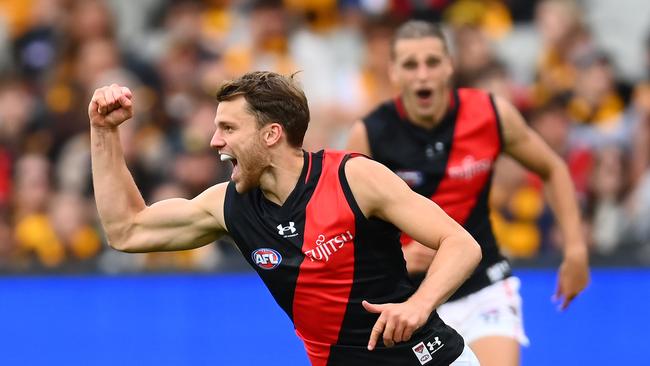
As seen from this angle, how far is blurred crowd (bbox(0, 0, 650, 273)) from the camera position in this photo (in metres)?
8.69

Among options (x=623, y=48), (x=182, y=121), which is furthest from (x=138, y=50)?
(x=623, y=48)

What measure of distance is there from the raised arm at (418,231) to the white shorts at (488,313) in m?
1.42

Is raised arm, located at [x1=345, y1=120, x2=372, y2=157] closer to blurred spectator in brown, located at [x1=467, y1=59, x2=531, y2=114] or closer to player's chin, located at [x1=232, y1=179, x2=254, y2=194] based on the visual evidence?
player's chin, located at [x1=232, y1=179, x2=254, y2=194]

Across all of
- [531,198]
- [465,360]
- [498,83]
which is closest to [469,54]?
[498,83]

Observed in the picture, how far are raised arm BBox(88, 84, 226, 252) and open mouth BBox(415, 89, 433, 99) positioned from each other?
4.68 ft

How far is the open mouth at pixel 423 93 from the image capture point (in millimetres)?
6031

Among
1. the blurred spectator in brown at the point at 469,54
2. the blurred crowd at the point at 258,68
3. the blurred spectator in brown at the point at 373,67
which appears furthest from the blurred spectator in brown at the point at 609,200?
the blurred spectator in brown at the point at 373,67

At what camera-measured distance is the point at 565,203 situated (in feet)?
20.7

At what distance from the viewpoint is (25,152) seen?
1012cm

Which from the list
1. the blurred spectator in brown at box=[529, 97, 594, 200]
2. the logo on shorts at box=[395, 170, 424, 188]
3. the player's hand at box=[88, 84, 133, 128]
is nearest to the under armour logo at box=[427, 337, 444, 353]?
the logo on shorts at box=[395, 170, 424, 188]

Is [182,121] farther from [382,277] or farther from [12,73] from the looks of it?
[382,277]

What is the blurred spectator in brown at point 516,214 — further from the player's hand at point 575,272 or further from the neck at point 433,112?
the neck at point 433,112

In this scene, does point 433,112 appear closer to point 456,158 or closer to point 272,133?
point 456,158

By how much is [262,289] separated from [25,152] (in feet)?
9.93
